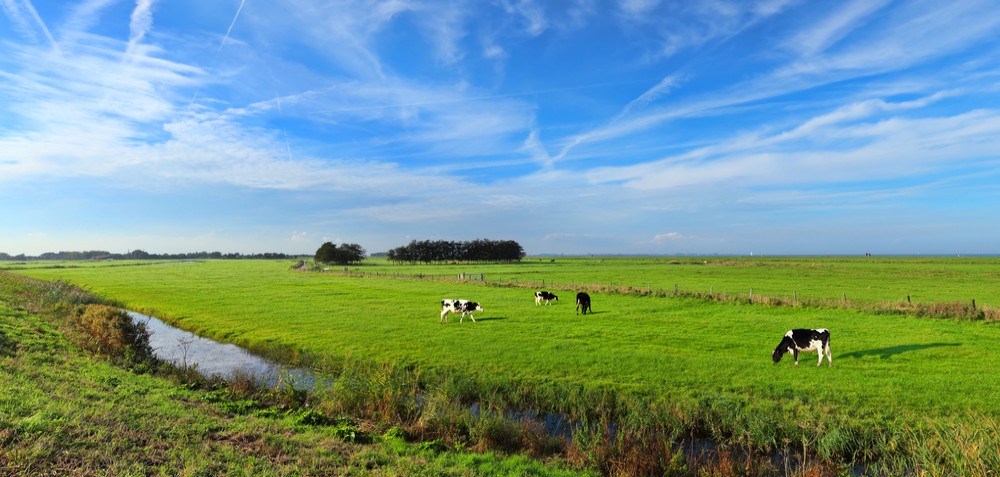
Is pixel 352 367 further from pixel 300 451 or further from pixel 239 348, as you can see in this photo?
pixel 239 348

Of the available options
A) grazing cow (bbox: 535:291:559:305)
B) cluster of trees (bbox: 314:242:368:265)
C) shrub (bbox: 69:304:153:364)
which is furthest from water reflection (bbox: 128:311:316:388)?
cluster of trees (bbox: 314:242:368:265)

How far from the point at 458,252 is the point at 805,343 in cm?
18035

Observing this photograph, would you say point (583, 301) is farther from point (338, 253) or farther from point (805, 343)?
point (338, 253)

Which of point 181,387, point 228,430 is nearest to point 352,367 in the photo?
point 181,387

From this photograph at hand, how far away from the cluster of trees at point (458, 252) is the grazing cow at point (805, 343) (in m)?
164

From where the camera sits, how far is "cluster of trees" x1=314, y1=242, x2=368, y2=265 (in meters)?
169

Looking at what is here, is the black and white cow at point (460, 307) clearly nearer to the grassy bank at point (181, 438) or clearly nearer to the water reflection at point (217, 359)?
the water reflection at point (217, 359)

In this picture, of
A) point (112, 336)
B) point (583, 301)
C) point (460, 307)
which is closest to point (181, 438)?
point (112, 336)

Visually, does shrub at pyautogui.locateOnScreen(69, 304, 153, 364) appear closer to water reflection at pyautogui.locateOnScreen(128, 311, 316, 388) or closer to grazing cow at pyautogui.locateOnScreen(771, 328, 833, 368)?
water reflection at pyautogui.locateOnScreen(128, 311, 316, 388)

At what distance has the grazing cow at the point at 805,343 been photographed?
687 inches

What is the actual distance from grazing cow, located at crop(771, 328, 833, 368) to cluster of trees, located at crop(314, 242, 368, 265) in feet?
536

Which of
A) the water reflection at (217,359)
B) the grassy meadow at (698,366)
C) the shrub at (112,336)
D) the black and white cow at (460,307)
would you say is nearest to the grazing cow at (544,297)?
the grassy meadow at (698,366)

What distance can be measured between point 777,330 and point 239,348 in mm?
28404

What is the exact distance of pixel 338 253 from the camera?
6654 inches
